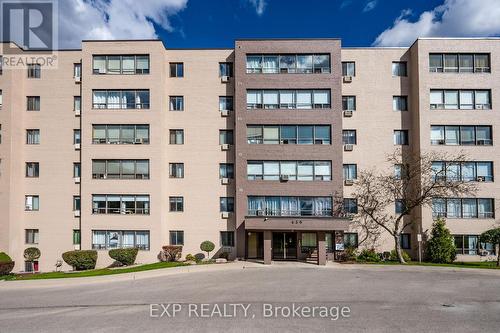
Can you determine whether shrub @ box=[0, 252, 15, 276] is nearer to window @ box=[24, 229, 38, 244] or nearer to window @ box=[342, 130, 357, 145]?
window @ box=[24, 229, 38, 244]

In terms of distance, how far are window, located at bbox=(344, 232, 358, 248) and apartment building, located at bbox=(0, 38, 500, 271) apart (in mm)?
79

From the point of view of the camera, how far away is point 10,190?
27703 millimetres

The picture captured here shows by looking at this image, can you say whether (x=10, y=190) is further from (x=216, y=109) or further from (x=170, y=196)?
(x=216, y=109)

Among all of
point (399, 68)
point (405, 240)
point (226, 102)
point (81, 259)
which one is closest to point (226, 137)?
point (226, 102)

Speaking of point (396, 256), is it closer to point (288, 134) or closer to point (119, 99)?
point (288, 134)

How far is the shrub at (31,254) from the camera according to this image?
90.3 feet

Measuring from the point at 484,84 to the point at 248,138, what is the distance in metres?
18.8

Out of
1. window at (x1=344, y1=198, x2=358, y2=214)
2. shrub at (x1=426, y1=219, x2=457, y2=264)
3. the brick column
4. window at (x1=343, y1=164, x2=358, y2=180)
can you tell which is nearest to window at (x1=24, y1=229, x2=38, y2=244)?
the brick column

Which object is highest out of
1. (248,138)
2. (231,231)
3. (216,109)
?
(216,109)

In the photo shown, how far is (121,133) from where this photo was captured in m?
28.2

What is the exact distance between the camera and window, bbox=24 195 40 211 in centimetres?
2872

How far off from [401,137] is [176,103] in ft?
60.3

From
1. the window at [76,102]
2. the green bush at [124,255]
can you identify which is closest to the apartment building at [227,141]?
the window at [76,102]

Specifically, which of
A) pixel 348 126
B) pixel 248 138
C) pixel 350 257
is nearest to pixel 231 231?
pixel 248 138
